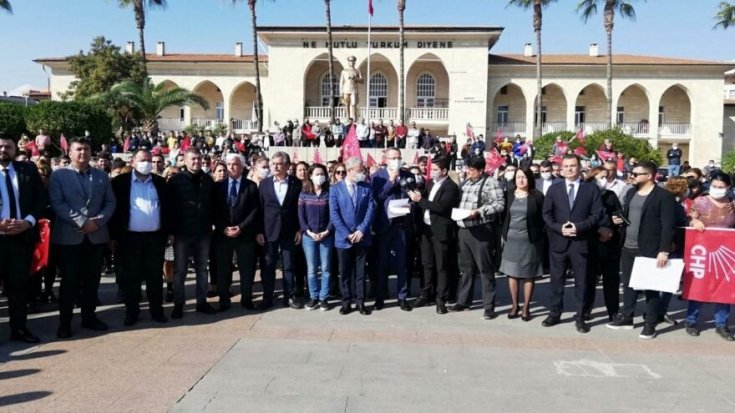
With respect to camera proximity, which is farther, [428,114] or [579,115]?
[579,115]

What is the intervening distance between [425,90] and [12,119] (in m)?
30.1

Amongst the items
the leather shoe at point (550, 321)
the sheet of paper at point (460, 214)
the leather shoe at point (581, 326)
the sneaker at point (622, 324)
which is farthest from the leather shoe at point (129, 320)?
the sneaker at point (622, 324)

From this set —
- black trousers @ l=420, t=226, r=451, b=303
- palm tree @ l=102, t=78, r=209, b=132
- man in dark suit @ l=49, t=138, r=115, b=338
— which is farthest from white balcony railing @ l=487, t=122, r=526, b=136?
man in dark suit @ l=49, t=138, r=115, b=338

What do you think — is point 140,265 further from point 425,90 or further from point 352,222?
point 425,90

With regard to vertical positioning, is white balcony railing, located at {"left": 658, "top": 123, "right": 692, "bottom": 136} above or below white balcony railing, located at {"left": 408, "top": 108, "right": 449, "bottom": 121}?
below

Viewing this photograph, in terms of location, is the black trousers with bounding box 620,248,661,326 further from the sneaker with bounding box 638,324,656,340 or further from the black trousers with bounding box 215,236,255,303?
the black trousers with bounding box 215,236,255,303

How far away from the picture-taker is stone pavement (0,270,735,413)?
4418mm

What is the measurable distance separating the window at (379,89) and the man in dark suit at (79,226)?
39644 mm

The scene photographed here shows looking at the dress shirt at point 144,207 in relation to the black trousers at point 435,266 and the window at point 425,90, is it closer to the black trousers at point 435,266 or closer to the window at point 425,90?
the black trousers at point 435,266

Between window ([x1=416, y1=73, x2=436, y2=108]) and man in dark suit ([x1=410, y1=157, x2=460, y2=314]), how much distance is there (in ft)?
126

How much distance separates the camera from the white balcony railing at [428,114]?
140ft

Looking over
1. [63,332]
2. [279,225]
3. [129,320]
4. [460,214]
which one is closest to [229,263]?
[279,225]

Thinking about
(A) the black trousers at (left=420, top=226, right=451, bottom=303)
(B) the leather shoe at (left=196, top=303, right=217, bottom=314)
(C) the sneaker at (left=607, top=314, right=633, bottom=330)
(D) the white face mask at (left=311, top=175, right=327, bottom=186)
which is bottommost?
(C) the sneaker at (left=607, top=314, right=633, bottom=330)

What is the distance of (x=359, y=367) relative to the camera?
17.0ft
